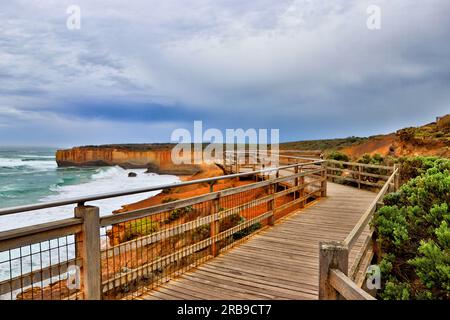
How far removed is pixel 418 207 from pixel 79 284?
442 centimetres

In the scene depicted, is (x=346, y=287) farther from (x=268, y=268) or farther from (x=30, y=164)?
(x=30, y=164)

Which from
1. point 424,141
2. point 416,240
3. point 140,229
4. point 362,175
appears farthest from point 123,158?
point 416,240

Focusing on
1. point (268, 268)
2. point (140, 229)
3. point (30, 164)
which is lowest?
point (30, 164)

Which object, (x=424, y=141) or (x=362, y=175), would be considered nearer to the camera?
(x=362, y=175)

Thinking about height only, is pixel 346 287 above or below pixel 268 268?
above

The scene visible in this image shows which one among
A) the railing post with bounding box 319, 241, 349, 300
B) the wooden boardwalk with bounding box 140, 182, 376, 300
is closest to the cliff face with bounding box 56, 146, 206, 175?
the wooden boardwalk with bounding box 140, 182, 376, 300

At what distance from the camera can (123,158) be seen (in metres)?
A: 71.9

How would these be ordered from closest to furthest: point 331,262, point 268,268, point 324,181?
1. point 331,262
2. point 268,268
3. point 324,181

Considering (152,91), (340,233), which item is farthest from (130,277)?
(152,91)

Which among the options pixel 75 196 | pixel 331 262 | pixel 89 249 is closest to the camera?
pixel 331 262

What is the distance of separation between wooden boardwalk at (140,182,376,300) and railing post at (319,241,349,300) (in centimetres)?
151

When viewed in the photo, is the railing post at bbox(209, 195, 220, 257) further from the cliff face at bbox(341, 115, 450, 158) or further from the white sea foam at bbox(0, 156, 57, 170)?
the white sea foam at bbox(0, 156, 57, 170)

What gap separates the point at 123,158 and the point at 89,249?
72596mm
